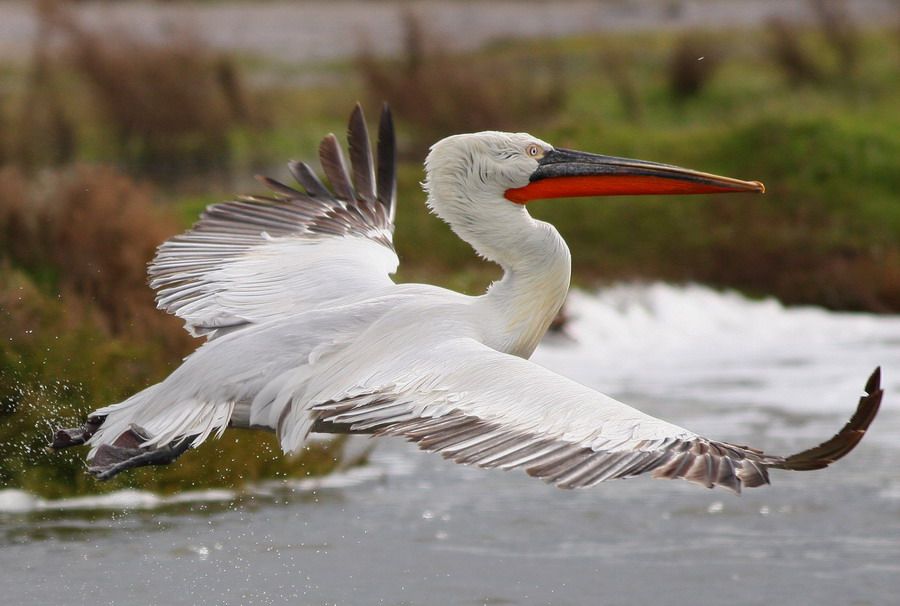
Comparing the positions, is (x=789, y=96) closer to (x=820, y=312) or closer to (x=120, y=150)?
(x=820, y=312)

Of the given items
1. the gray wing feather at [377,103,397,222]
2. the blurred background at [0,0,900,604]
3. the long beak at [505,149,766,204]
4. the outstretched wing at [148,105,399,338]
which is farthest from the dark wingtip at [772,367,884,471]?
the gray wing feather at [377,103,397,222]

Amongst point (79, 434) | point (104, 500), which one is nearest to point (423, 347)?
point (79, 434)

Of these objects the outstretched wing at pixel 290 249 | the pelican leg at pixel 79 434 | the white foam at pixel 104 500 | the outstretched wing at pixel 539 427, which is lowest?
the white foam at pixel 104 500

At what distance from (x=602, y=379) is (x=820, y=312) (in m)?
3.32

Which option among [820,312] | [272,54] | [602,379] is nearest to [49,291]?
[602,379]

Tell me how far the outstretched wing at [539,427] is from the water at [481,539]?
5.91 feet

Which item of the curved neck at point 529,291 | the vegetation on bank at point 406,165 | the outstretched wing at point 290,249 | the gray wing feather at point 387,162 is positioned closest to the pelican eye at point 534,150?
the curved neck at point 529,291

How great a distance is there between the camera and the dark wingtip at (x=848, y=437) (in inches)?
176

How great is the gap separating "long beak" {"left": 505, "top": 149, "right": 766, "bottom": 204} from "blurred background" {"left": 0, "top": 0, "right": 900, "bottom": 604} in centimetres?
193

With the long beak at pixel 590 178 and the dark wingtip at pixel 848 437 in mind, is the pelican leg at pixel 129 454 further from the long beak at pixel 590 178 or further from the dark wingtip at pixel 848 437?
the dark wingtip at pixel 848 437

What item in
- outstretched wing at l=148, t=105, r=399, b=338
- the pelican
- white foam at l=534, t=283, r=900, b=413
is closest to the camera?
the pelican

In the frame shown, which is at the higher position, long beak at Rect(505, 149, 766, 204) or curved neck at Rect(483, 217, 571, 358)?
long beak at Rect(505, 149, 766, 204)

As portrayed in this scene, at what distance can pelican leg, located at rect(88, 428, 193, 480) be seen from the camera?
18.8 ft

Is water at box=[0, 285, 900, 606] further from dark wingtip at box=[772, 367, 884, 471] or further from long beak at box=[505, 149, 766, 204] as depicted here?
dark wingtip at box=[772, 367, 884, 471]
